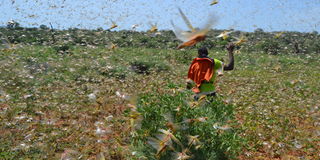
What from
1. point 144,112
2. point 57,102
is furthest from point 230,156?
point 57,102

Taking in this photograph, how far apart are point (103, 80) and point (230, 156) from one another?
658cm

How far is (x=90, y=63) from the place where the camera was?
39.4 ft

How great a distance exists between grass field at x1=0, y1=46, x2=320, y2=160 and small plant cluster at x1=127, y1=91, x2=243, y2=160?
0.03 metres

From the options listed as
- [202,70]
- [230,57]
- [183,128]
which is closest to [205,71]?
[202,70]

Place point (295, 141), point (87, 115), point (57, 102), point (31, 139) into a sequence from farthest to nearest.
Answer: point (57, 102) → point (87, 115) → point (295, 141) → point (31, 139)

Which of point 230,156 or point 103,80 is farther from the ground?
point 230,156

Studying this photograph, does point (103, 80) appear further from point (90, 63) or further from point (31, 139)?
point (31, 139)

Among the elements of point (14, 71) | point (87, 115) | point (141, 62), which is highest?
point (87, 115)

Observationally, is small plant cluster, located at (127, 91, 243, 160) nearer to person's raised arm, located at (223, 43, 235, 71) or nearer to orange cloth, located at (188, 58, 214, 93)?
orange cloth, located at (188, 58, 214, 93)

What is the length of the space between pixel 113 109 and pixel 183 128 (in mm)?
3855

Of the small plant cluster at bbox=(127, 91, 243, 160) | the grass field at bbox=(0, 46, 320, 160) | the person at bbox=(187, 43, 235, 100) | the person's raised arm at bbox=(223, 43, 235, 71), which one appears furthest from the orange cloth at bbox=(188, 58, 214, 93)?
the small plant cluster at bbox=(127, 91, 243, 160)

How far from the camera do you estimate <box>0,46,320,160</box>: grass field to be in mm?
4578

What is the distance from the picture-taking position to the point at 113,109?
685cm

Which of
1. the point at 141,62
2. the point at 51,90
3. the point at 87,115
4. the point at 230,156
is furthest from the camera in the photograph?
the point at 141,62
